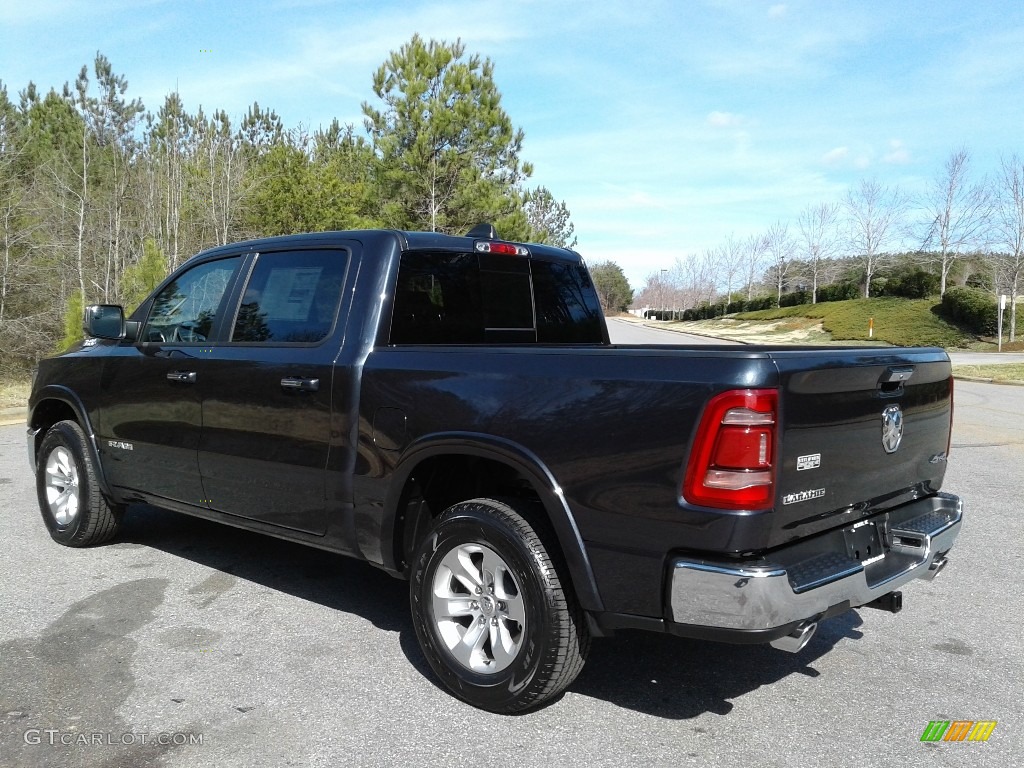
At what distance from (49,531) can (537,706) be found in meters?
4.05

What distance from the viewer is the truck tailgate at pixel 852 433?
9.26 feet

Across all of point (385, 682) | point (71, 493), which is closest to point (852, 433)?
point (385, 682)

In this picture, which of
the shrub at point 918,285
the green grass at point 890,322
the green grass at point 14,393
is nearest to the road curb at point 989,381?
the green grass at point 890,322

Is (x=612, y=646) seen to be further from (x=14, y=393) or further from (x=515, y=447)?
(x=14, y=393)

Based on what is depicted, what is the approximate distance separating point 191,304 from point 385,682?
Result: 2452 mm

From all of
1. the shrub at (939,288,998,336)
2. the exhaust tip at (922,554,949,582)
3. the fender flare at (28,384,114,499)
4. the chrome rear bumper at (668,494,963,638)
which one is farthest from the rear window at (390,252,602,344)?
the shrub at (939,288,998,336)

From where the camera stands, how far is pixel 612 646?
160 inches

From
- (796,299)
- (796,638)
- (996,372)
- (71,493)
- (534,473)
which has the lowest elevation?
(996,372)

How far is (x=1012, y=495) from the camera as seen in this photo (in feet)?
24.2

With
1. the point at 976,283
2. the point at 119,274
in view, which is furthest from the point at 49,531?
the point at 976,283

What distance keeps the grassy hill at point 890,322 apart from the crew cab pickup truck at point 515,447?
33033mm

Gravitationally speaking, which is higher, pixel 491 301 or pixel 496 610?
pixel 491 301

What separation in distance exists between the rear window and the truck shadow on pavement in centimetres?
148

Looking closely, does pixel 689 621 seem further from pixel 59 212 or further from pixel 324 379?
pixel 59 212
